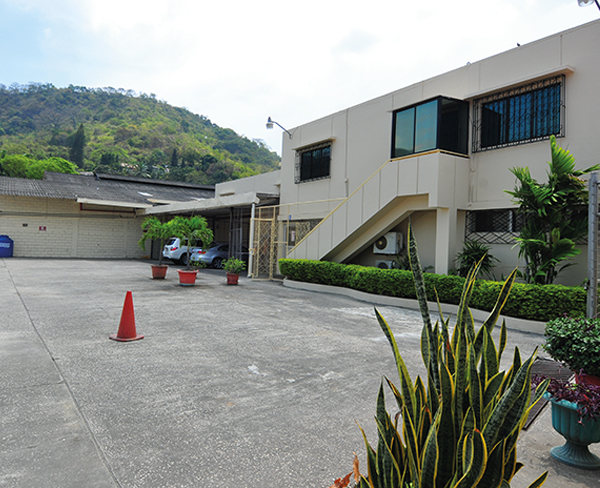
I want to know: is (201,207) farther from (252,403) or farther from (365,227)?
(252,403)

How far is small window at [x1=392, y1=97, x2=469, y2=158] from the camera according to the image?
1045cm

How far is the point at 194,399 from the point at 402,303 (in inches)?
288

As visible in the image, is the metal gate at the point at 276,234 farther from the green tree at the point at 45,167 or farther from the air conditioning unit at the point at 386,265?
the green tree at the point at 45,167

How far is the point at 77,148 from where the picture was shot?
63969 millimetres

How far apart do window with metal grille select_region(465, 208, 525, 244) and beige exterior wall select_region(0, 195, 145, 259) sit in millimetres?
21105

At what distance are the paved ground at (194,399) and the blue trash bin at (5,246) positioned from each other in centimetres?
1643

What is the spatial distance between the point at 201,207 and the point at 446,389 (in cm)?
1791

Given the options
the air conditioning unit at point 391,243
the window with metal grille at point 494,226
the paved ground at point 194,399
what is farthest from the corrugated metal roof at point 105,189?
the window with metal grille at point 494,226

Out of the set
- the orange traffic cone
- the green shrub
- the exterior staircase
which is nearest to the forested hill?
the exterior staircase

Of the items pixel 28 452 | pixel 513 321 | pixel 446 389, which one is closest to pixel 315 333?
pixel 513 321

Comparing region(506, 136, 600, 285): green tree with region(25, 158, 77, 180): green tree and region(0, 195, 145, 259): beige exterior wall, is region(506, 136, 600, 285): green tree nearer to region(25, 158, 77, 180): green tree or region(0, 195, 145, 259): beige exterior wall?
region(0, 195, 145, 259): beige exterior wall

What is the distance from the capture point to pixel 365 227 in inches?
488

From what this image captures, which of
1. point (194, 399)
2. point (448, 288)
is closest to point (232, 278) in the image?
point (448, 288)

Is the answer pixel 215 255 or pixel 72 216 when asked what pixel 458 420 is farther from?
pixel 72 216
